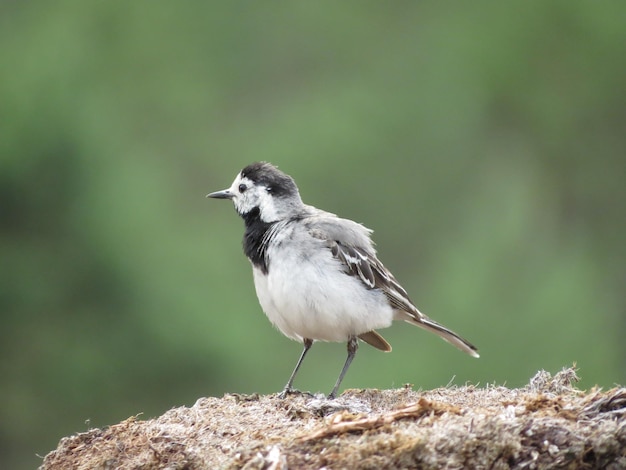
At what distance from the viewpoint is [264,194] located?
25.0 feet

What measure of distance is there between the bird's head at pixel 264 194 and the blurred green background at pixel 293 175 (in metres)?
3.96

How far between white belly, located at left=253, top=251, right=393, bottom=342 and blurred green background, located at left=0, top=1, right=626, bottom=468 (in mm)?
4280

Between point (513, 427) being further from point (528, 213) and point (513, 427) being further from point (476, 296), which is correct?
point (528, 213)

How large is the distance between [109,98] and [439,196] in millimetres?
5693

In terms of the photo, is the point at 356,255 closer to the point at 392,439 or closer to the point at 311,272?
the point at 311,272

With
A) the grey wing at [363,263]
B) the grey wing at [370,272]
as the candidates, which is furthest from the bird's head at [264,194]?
the grey wing at [370,272]

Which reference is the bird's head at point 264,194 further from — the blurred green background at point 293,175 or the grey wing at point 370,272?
the blurred green background at point 293,175

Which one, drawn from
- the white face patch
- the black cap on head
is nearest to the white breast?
the white face patch

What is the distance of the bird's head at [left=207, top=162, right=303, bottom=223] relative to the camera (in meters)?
7.54

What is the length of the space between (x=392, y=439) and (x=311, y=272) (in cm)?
287

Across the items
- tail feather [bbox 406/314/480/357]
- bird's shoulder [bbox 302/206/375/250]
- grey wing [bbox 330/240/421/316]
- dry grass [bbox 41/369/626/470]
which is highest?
bird's shoulder [bbox 302/206/375/250]

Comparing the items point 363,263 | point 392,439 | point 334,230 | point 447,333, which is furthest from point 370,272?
point 392,439

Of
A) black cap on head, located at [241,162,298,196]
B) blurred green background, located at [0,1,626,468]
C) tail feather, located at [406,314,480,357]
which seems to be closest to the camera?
tail feather, located at [406,314,480,357]

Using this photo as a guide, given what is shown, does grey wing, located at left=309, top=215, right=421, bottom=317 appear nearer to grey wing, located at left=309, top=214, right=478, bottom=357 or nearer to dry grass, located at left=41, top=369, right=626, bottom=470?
grey wing, located at left=309, top=214, right=478, bottom=357
